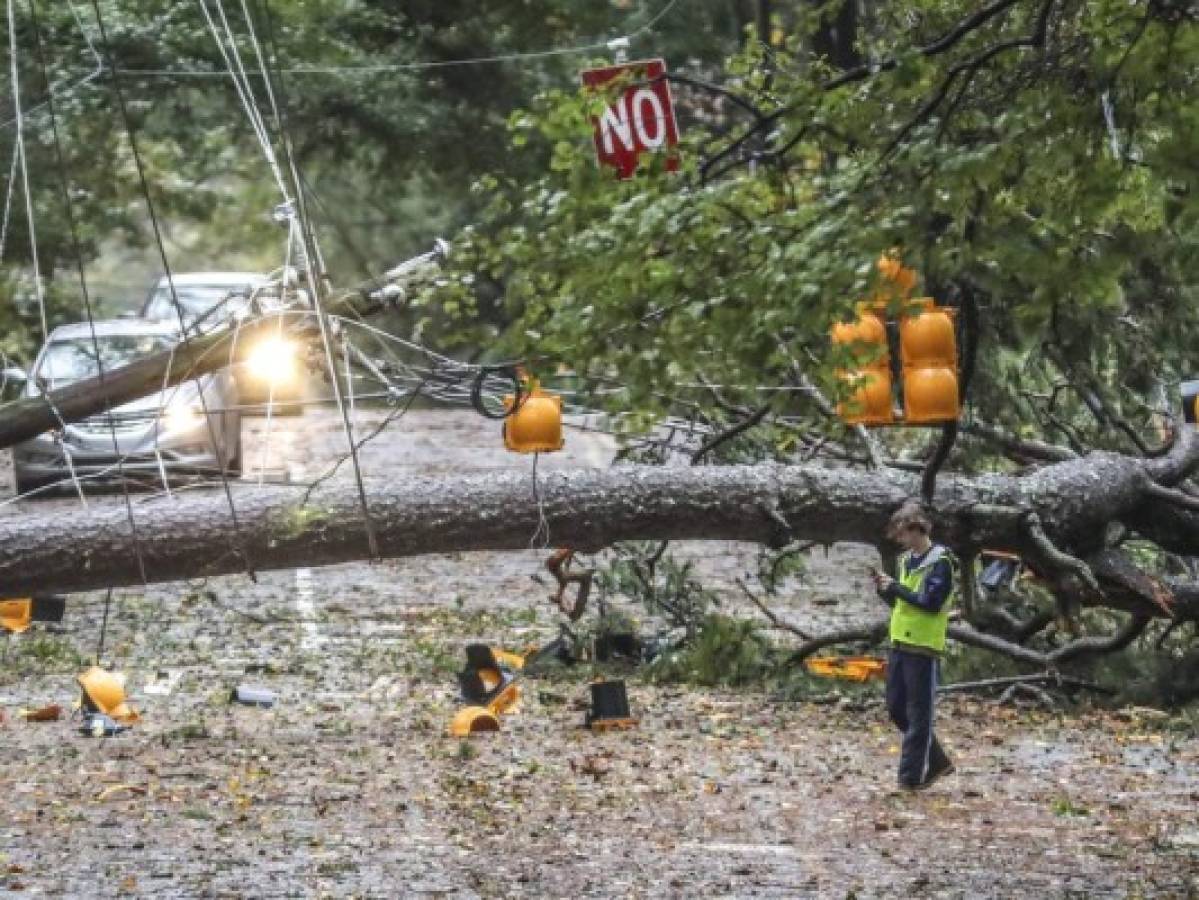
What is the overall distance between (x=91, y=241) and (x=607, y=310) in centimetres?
3157

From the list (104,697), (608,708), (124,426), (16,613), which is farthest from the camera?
(124,426)

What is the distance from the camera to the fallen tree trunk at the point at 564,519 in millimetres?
12680

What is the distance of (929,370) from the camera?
456 inches

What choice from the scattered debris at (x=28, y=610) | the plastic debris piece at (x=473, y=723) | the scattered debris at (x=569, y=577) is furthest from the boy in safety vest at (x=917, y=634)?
the scattered debris at (x=28, y=610)

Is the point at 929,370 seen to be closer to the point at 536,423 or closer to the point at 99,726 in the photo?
the point at 536,423

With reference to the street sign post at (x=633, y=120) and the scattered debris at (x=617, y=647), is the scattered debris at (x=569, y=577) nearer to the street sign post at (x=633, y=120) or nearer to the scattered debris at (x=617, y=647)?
the scattered debris at (x=617, y=647)

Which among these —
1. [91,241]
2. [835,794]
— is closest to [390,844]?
[835,794]

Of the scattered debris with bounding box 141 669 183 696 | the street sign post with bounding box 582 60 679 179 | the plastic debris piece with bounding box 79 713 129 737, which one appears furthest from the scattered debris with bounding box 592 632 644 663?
the street sign post with bounding box 582 60 679 179

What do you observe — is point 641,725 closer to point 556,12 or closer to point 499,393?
point 499,393

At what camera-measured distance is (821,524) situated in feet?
45.6

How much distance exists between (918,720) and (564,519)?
230 cm

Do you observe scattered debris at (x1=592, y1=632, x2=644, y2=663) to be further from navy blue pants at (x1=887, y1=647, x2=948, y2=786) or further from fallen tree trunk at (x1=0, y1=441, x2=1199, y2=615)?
navy blue pants at (x1=887, y1=647, x2=948, y2=786)

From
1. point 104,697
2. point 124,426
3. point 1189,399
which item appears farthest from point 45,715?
point 124,426

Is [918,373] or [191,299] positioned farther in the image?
[191,299]
